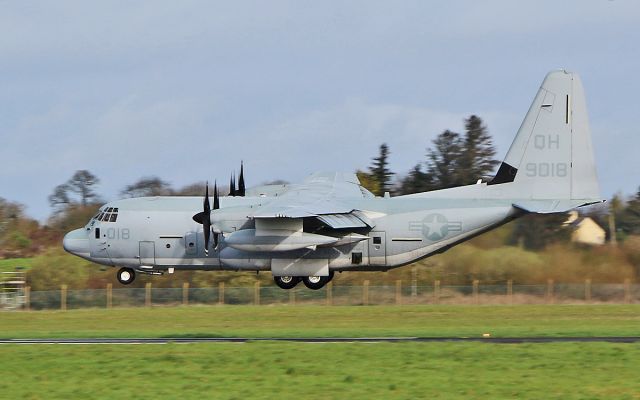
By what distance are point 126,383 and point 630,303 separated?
109 ft

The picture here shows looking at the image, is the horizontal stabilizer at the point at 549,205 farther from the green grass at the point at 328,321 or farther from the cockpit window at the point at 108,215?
the cockpit window at the point at 108,215

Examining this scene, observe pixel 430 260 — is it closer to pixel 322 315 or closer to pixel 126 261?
pixel 322 315

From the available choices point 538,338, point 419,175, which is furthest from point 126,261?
point 419,175

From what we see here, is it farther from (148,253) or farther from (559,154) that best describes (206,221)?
(559,154)

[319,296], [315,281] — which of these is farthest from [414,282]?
[315,281]

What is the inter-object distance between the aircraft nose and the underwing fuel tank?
7.65 metres

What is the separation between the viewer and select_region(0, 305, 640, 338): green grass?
39.0 metres

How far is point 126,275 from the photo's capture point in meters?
46.5

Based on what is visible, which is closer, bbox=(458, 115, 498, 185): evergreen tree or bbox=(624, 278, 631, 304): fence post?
bbox=(624, 278, 631, 304): fence post

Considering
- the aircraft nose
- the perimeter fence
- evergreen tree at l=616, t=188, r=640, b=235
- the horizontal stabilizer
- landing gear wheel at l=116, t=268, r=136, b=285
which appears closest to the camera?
the horizontal stabilizer

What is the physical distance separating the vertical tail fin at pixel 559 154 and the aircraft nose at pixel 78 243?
18.1 m

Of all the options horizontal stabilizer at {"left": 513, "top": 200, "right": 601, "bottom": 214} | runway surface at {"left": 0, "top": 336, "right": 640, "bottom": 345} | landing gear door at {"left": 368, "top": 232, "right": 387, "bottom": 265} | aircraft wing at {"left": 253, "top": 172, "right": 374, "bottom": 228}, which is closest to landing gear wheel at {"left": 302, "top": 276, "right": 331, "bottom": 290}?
landing gear door at {"left": 368, "top": 232, "right": 387, "bottom": 265}

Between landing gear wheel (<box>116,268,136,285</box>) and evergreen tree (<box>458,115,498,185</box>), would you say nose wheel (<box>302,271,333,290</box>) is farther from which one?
evergreen tree (<box>458,115,498,185</box>)

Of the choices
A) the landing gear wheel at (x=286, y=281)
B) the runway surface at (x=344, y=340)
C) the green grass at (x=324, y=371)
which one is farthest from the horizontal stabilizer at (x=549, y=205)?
the green grass at (x=324, y=371)
